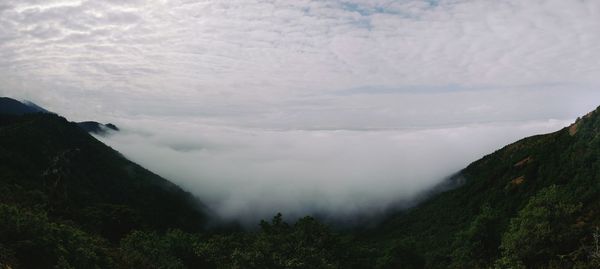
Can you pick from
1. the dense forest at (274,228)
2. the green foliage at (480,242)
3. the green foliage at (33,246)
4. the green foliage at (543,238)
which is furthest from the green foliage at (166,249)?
the green foliage at (480,242)

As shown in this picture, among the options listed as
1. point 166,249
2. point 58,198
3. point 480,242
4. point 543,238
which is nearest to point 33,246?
point 166,249

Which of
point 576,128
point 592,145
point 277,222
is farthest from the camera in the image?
point 576,128

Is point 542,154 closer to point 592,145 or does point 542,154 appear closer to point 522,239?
point 592,145

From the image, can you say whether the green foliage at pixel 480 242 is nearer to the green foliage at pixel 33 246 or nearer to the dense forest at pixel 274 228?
the dense forest at pixel 274 228

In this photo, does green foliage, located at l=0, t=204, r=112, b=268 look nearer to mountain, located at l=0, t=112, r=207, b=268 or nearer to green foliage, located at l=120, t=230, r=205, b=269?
mountain, located at l=0, t=112, r=207, b=268

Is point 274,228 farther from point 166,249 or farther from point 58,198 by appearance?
point 58,198

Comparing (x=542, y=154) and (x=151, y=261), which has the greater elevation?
(x=542, y=154)

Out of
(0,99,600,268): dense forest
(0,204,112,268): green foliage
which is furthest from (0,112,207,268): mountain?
(0,99,600,268): dense forest

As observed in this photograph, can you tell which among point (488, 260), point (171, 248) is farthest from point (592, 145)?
point (171, 248)
